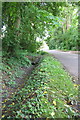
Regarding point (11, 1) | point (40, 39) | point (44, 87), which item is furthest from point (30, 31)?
point (44, 87)

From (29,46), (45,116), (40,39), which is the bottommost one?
(45,116)

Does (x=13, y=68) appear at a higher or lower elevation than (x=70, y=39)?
lower

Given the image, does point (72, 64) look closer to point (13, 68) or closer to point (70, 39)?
point (13, 68)

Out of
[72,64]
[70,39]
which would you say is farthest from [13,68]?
[70,39]

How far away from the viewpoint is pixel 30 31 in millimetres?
6516

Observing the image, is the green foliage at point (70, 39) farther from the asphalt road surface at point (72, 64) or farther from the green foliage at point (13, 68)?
the green foliage at point (13, 68)

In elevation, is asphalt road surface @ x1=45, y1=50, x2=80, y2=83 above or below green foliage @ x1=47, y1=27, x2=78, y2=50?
below

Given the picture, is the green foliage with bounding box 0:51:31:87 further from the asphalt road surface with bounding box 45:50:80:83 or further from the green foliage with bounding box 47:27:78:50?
the green foliage with bounding box 47:27:78:50

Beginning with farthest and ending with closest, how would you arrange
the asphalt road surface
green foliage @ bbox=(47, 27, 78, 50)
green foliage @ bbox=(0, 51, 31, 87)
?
green foliage @ bbox=(47, 27, 78, 50) < the asphalt road surface < green foliage @ bbox=(0, 51, 31, 87)

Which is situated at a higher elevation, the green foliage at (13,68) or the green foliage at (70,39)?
the green foliage at (70,39)

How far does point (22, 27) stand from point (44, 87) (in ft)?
13.9

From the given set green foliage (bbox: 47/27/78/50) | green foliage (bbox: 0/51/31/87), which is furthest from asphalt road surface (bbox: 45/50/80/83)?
green foliage (bbox: 47/27/78/50)

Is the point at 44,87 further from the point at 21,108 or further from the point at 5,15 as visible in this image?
the point at 5,15

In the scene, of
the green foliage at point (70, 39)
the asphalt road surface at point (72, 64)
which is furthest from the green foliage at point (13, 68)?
the green foliage at point (70, 39)
